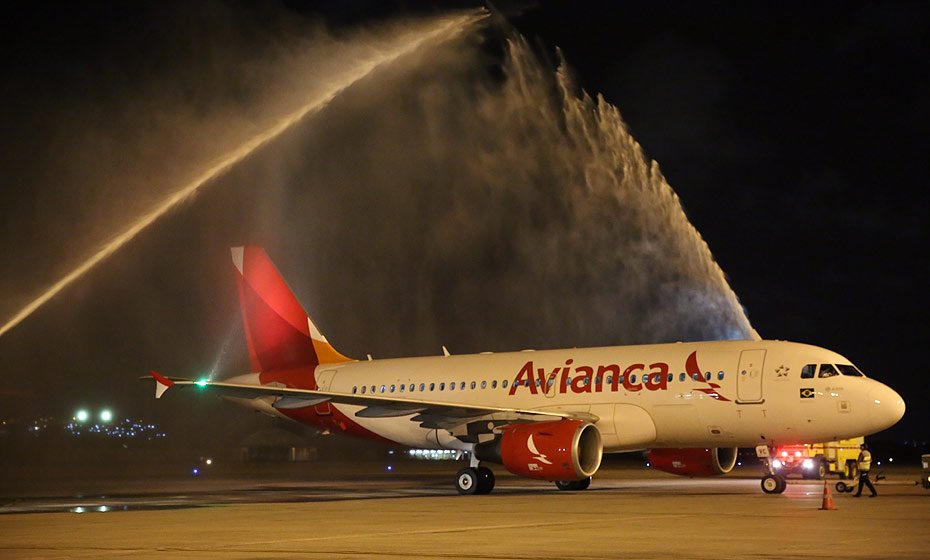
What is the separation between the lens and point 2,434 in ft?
177

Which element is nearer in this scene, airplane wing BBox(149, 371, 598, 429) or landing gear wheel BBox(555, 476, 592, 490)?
airplane wing BBox(149, 371, 598, 429)

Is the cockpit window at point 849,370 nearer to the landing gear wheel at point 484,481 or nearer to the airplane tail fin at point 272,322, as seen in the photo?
the landing gear wheel at point 484,481

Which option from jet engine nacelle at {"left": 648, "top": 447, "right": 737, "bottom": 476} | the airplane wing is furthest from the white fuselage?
jet engine nacelle at {"left": 648, "top": 447, "right": 737, "bottom": 476}

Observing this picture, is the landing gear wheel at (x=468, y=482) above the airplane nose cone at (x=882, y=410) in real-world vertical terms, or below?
below

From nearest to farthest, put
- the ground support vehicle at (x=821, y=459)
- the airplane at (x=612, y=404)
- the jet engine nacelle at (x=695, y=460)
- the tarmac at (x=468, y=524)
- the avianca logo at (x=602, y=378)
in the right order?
1. the tarmac at (x=468, y=524)
2. the airplane at (x=612, y=404)
3. the avianca logo at (x=602, y=378)
4. the jet engine nacelle at (x=695, y=460)
5. the ground support vehicle at (x=821, y=459)

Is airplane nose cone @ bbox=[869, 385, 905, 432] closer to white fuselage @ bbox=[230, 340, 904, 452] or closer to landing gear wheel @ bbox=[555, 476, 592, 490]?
white fuselage @ bbox=[230, 340, 904, 452]

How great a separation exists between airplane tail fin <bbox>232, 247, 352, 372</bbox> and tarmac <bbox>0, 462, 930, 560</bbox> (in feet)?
27.7

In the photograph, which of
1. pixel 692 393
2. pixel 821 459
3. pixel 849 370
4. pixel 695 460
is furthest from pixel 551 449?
pixel 821 459

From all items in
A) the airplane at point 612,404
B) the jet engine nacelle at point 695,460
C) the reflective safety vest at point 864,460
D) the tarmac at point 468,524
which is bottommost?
the tarmac at point 468,524

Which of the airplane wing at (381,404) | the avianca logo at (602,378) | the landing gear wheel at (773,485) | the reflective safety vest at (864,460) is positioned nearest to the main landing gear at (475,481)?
the airplane wing at (381,404)

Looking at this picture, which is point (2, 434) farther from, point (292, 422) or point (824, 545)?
point (824, 545)

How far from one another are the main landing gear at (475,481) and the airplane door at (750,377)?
7.56 meters

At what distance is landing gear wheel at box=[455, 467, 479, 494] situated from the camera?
3170 centimetres

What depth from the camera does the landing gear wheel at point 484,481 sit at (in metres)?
31.7
